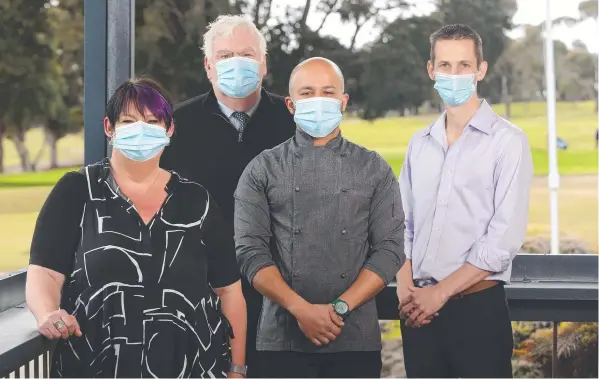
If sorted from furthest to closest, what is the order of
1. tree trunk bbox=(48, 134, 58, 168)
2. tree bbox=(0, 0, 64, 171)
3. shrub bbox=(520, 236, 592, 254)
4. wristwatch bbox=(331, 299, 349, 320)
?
shrub bbox=(520, 236, 592, 254) → tree bbox=(0, 0, 64, 171) → tree trunk bbox=(48, 134, 58, 168) → wristwatch bbox=(331, 299, 349, 320)

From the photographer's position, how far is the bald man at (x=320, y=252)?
2.13m

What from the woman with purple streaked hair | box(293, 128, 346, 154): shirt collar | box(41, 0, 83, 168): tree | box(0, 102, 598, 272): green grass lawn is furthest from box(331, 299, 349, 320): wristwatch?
box(41, 0, 83, 168): tree

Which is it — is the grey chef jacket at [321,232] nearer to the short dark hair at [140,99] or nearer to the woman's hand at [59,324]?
the short dark hair at [140,99]

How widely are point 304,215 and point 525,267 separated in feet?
4.03

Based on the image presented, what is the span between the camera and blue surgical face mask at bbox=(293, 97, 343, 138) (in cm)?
221

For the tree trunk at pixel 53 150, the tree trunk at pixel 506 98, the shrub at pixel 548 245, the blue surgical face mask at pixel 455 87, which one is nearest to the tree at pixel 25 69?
the tree trunk at pixel 53 150

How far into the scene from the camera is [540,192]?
1068 cm

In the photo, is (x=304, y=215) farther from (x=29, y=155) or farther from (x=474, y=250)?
(x=29, y=155)

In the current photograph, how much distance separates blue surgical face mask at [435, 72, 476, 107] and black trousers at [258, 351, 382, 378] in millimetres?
777

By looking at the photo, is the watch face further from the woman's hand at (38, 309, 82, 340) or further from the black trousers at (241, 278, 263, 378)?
the woman's hand at (38, 309, 82, 340)

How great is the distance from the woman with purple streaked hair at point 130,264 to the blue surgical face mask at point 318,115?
0.38 meters

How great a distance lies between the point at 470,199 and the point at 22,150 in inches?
338

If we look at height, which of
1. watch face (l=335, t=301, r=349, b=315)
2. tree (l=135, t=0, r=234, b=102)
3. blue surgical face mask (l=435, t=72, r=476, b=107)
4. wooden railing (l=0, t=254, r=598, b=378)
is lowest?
wooden railing (l=0, t=254, r=598, b=378)

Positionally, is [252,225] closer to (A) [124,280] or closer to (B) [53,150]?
(A) [124,280]
